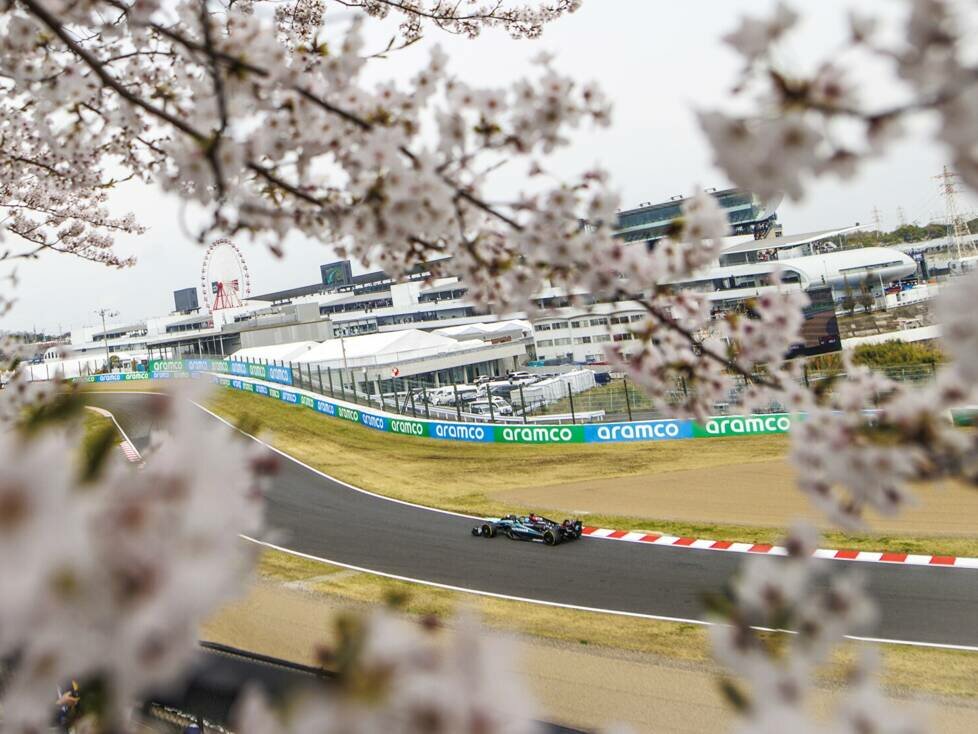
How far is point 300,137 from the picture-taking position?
109 inches

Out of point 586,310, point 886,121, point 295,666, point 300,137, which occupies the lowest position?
point 295,666

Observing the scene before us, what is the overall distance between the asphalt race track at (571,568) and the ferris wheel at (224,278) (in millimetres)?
56129

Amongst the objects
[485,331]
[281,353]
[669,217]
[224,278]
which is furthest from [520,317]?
[224,278]

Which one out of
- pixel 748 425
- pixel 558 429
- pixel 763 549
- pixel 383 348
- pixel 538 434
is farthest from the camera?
pixel 383 348

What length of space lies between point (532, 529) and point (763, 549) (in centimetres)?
484

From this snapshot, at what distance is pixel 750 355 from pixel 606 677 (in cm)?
858

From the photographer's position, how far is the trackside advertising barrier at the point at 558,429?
75.2ft

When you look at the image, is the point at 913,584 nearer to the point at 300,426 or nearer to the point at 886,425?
the point at 886,425

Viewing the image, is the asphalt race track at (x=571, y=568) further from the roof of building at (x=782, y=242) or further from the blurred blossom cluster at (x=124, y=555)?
the roof of building at (x=782, y=242)

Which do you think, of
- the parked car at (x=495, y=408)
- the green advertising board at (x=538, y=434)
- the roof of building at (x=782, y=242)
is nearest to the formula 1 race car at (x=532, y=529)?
the green advertising board at (x=538, y=434)

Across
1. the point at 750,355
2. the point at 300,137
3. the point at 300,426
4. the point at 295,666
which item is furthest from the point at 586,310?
the point at 300,426

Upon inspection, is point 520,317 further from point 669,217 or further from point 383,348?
point 669,217

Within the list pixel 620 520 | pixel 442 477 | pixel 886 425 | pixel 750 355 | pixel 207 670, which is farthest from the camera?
pixel 442 477

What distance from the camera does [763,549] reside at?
584 inches
